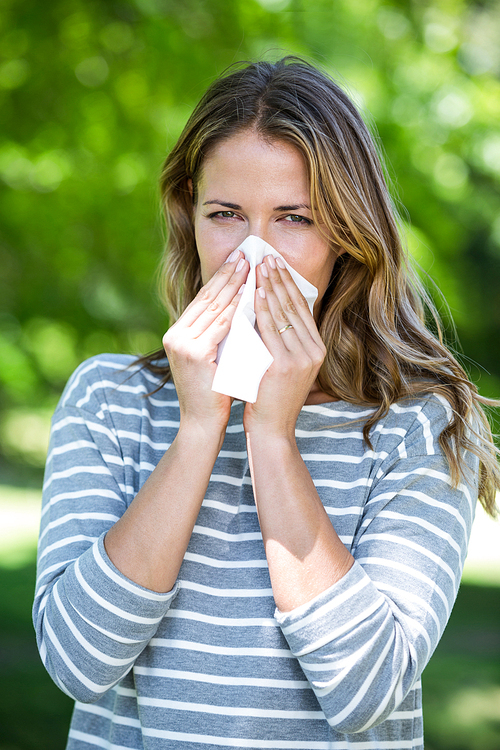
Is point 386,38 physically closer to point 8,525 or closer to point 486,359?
point 486,359

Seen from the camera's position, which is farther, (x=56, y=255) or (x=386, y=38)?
(x=56, y=255)

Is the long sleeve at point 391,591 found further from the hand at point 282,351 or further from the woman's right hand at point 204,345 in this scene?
the woman's right hand at point 204,345

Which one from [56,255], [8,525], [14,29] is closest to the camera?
[14,29]

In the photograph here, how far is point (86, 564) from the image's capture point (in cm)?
158

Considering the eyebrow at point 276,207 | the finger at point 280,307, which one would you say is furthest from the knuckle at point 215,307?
the eyebrow at point 276,207

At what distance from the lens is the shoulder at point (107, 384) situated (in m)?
2.00

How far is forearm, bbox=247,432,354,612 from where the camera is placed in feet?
4.97

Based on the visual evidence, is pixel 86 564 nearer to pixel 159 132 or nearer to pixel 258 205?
pixel 258 205

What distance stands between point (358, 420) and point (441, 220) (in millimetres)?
3505

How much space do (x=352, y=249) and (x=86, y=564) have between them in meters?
1.06

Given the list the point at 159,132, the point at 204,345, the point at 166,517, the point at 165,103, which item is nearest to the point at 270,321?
the point at 204,345

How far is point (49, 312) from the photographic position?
6176 mm

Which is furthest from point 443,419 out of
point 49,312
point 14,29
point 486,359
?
point 486,359

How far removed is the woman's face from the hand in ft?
0.34
